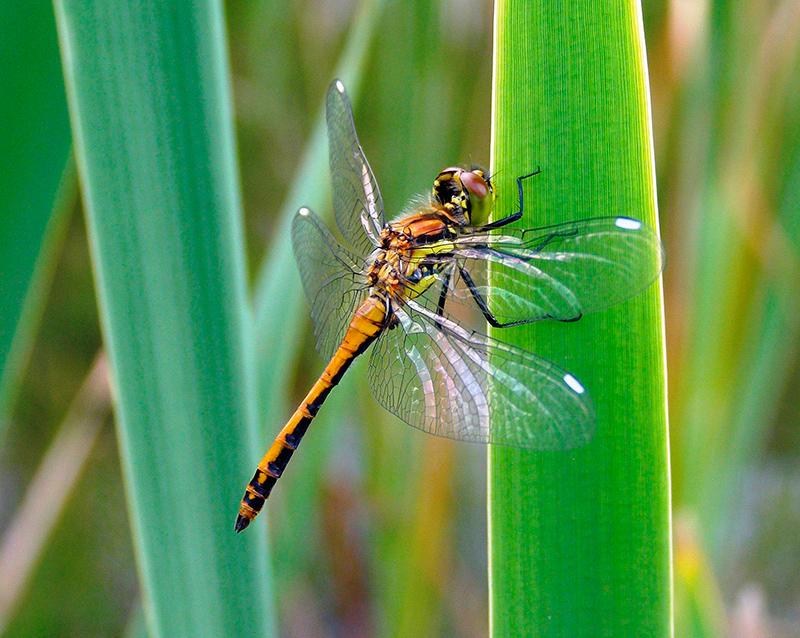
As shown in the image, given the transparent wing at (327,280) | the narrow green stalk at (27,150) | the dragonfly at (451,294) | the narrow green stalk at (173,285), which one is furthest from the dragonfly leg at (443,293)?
the narrow green stalk at (27,150)

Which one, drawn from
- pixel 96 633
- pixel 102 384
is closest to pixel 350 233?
pixel 102 384

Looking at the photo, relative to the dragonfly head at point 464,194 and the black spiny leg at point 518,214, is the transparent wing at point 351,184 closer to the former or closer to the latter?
the dragonfly head at point 464,194

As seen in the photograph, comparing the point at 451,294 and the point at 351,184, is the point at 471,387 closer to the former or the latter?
the point at 451,294

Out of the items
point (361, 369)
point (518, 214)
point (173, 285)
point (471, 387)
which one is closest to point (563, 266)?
point (518, 214)

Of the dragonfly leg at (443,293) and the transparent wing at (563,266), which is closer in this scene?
the transparent wing at (563,266)

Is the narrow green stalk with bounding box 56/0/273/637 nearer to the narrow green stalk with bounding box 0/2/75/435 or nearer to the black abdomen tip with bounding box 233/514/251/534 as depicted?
the black abdomen tip with bounding box 233/514/251/534

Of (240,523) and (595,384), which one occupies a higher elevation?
(595,384)
